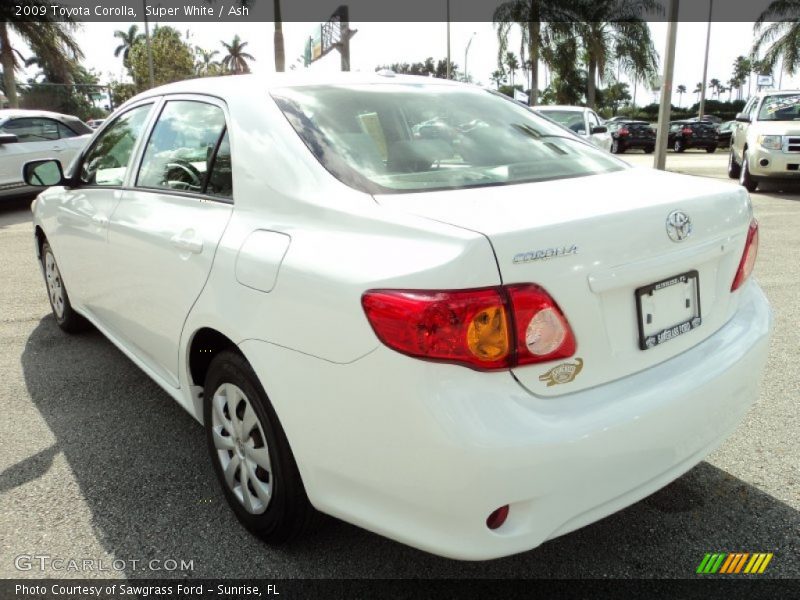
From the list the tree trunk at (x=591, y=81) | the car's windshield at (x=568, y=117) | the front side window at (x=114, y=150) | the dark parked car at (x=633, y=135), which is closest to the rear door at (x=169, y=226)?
the front side window at (x=114, y=150)

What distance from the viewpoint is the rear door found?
8.13ft

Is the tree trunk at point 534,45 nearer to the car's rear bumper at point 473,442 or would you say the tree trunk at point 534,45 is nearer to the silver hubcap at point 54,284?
Result: the silver hubcap at point 54,284

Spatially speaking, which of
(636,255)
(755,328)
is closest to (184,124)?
(636,255)

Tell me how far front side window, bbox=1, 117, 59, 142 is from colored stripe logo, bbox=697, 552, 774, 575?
12.2 metres

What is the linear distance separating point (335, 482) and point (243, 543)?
719 mm

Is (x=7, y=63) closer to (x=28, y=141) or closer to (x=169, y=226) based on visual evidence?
(x=28, y=141)

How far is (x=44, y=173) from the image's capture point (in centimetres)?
397

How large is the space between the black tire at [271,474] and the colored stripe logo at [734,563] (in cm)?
129

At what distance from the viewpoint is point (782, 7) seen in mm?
29625

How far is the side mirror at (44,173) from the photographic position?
3975 mm

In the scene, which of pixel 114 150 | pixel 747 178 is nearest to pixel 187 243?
pixel 114 150

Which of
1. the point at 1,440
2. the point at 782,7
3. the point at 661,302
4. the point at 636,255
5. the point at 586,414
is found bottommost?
the point at 1,440

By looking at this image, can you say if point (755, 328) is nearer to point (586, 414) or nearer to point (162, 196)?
point (586, 414)

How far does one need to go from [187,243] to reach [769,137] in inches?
444
